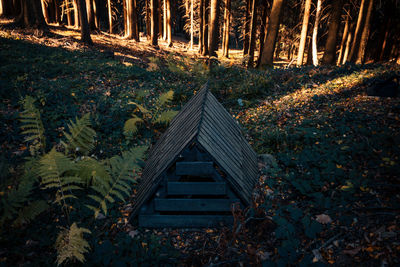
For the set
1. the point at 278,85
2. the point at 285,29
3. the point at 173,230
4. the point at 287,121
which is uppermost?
the point at 285,29

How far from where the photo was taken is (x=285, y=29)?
19.9m

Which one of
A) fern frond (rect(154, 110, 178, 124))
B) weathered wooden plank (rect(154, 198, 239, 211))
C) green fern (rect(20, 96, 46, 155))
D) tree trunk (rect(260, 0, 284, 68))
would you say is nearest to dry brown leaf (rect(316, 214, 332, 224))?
weathered wooden plank (rect(154, 198, 239, 211))

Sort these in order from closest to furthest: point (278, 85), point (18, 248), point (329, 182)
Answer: point (18, 248) → point (329, 182) → point (278, 85)

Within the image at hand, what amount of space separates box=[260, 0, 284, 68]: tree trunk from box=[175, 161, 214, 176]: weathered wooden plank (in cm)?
916

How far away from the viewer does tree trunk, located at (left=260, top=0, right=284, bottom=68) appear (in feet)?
33.8

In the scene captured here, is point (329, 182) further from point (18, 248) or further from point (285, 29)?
point (285, 29)

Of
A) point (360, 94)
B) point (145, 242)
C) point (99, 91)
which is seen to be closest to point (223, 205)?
point (145, 242)

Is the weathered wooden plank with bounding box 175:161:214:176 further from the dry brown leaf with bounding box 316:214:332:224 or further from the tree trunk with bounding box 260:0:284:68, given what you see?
the tree trunk with bounding box 260:0:284:68

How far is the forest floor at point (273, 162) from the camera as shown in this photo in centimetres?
268

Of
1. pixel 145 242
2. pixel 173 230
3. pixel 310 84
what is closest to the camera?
Answer: pixel 145 242

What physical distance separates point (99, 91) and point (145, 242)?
592 centimetres

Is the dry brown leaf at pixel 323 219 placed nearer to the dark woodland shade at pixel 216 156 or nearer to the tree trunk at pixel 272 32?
the dark woodland shade at pixel 216 156

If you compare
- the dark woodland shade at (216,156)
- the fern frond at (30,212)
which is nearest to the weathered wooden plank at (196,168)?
the dark woodland shade at (216,156)

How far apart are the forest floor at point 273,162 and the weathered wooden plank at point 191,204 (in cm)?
28
